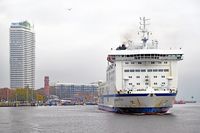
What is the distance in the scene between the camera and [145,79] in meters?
83.1

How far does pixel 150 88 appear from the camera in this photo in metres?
80.4

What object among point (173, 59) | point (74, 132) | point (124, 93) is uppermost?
point (173, 59)

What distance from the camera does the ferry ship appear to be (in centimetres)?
7950

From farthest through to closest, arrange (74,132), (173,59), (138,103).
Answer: (173,59) < (138,103) < (74,132)

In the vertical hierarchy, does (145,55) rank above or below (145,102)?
above

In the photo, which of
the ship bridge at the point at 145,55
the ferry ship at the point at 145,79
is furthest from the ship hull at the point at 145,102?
the ship bridge at the point at 145,55

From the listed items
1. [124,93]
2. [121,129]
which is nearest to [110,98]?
[124,93]

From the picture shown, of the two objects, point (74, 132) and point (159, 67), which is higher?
point (159, 67)

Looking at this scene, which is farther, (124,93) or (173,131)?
(124,93)

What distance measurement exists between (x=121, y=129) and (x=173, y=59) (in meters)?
32.3

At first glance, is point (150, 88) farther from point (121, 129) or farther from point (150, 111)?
point (121, 129)

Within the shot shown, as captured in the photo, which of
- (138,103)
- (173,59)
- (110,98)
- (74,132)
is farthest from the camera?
(110,98)

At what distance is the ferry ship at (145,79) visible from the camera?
7950 centimetres

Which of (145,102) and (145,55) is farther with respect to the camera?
(145,55)
